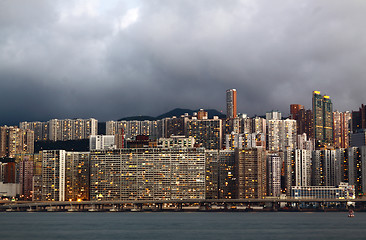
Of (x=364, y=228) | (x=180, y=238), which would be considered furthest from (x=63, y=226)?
(x=364, y=228)

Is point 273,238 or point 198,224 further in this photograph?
point 198,224

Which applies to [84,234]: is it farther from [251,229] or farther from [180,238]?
[251,229]

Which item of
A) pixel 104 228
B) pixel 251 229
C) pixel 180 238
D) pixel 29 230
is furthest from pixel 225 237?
pixel 29 230

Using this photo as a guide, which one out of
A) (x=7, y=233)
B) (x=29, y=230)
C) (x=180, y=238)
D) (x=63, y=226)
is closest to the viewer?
(x=180, y=238)

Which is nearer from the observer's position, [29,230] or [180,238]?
[180,238]

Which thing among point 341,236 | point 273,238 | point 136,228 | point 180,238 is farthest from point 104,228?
point 341,236

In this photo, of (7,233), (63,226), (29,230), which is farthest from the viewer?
(63,226)

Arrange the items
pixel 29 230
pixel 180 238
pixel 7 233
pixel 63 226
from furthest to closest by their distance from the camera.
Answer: pixel 63 226 → pixel 29 230 → pixel 7 233 → pixel 180 238

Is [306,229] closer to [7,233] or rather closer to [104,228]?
[104,228]
